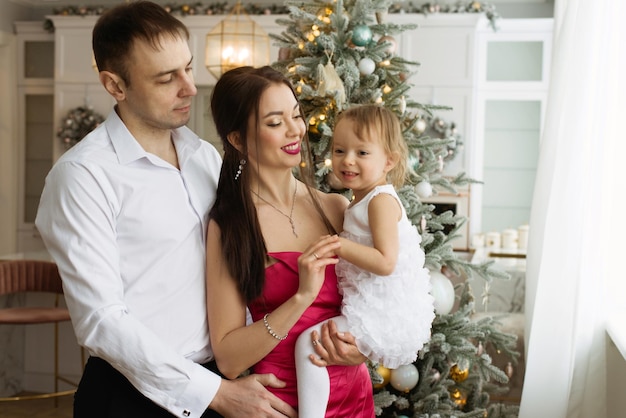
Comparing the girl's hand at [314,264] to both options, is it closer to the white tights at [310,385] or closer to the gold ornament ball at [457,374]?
the white tights at [310,385]

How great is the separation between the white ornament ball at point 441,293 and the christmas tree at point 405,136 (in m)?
0.01

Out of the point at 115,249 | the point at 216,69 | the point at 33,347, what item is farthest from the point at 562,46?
the point at 33,347

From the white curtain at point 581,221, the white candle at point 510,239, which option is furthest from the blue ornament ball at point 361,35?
the white candle at point 510,239

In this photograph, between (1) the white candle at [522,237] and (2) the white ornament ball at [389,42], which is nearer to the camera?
(2) the white ornament ball at [389,42]

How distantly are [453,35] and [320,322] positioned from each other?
17.2 feet

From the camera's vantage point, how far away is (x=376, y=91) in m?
2.81

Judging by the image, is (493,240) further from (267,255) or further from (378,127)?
(267,255)

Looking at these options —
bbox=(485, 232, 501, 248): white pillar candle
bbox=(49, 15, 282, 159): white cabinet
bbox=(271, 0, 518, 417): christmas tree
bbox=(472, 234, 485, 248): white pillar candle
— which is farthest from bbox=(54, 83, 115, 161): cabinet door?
bbox=(271, 0, 518, 417): christmas tree

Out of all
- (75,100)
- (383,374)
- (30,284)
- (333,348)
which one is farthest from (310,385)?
(75,100)

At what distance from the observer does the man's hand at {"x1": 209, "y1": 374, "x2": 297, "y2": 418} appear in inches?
66.1

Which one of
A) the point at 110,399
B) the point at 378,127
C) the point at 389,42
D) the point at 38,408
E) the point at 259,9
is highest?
the point at 259,9

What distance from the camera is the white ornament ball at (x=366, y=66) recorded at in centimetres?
281

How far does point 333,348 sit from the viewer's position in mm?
1679

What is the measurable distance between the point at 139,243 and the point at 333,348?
520mm
